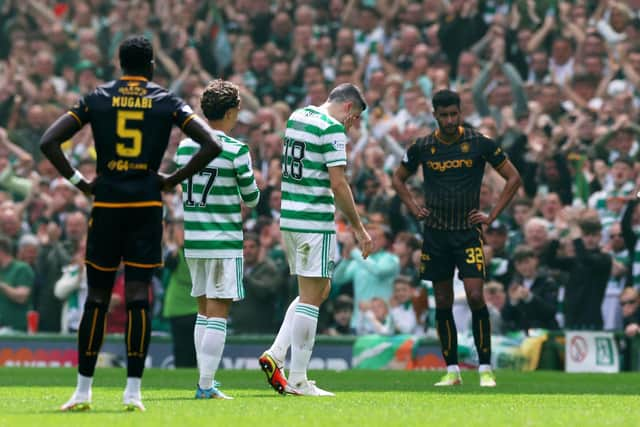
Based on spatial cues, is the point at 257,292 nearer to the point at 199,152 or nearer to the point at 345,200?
the point at 345,200

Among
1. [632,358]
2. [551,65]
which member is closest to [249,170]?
[632,358]

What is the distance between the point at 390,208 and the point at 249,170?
9.65 m

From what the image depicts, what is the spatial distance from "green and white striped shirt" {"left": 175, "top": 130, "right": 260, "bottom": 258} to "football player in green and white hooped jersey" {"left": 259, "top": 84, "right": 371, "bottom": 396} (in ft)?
1.70

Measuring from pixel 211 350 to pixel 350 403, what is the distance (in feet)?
4.03

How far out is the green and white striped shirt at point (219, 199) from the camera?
11.8 m

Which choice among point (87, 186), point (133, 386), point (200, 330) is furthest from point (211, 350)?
point (87, 186)

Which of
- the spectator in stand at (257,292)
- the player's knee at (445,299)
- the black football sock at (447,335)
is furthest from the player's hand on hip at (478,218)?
the spectator in stand at (257,292)

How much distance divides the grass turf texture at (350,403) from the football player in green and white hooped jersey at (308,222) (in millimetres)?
386

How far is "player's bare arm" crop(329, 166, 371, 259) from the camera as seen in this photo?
11953mm

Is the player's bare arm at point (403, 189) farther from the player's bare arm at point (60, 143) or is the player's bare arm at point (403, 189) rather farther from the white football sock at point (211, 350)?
the player's bare arm at point (60, 143)

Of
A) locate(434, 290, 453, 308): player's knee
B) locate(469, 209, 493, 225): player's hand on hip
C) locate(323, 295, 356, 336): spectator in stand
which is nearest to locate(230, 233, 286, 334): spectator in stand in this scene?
locate(323, 295, 356, 336): spectator in stand

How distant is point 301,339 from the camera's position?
12.1 meters

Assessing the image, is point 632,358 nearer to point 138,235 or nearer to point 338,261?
point 338,261

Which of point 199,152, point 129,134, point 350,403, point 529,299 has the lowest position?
point 350,403
